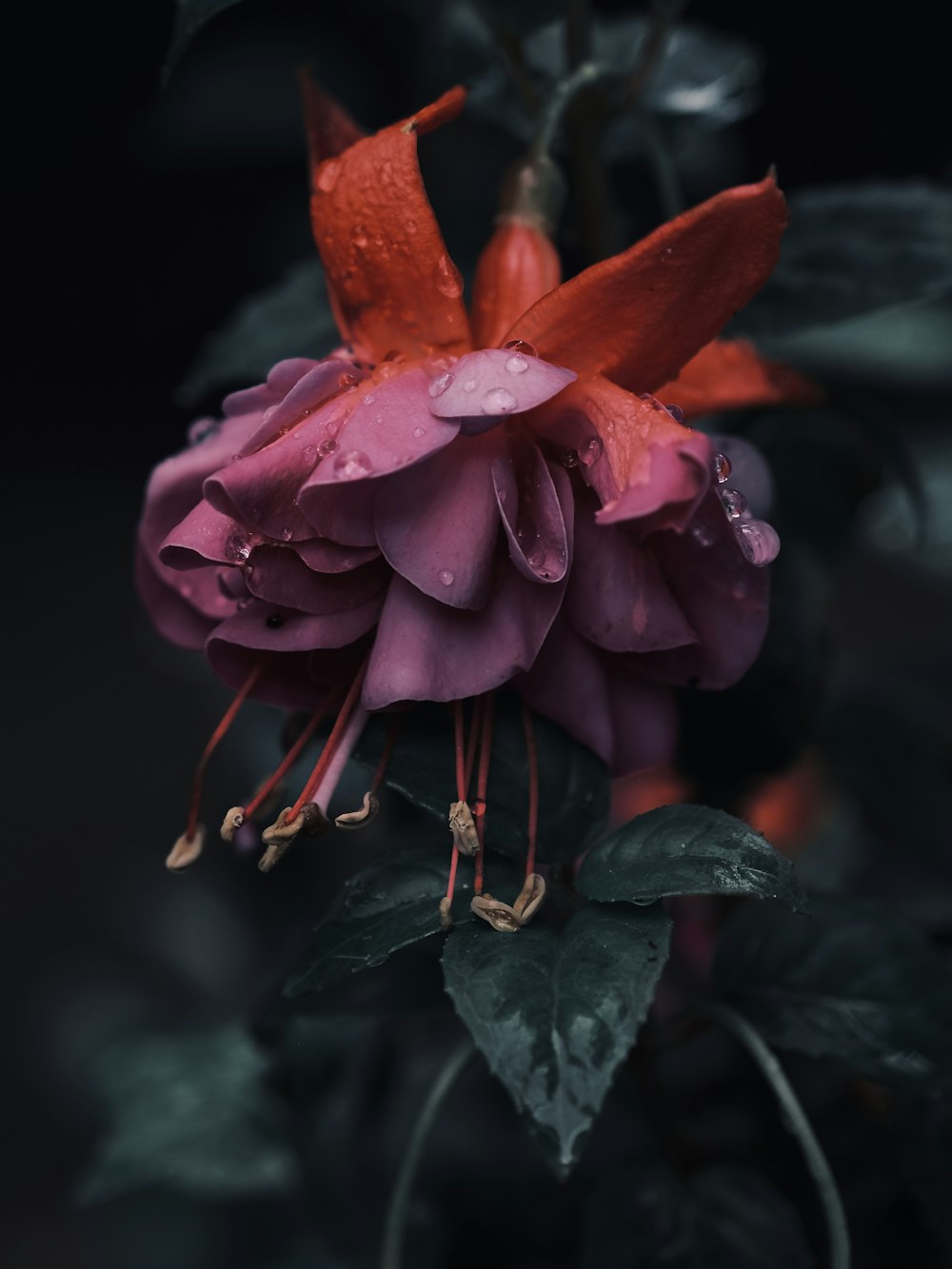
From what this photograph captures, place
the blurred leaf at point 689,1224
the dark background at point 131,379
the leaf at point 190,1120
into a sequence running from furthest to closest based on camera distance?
the dark background at point 131,379 → the leaf at point 190,1120 → the blurred leaf at point 689,1224

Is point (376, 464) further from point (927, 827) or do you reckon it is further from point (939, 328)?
point (939, 328)

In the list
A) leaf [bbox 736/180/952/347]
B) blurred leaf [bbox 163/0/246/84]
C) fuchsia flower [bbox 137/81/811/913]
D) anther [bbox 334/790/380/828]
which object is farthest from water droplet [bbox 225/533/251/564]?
leaf [bbox 736/180/952/347]

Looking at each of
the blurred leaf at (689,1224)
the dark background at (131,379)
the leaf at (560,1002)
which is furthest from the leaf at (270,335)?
the blurred leaf at (689,1224)

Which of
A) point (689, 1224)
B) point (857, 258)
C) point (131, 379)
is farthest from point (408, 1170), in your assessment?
point (131, 379)

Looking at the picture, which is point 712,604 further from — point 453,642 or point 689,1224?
point 689,1224

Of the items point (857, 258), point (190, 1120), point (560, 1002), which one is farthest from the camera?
point (190, 1120)

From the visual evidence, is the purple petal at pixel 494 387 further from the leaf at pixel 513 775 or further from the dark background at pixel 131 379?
the dark background at pixel 131 379

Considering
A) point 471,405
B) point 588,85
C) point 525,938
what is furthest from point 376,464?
point 588,85
